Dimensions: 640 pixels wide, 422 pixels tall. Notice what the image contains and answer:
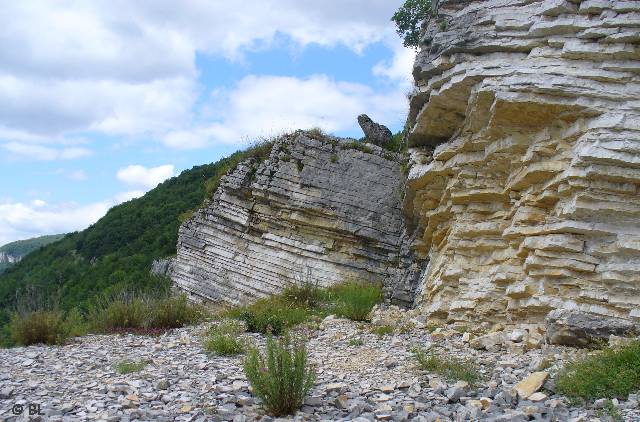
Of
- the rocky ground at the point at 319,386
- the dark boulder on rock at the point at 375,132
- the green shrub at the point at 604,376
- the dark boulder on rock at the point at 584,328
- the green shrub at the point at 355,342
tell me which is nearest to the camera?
the green shrub at the point at 604,376

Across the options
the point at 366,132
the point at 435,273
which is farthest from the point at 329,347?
the point at 366,132

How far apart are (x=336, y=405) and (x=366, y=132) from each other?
43.3 feet

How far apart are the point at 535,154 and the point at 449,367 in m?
4.14

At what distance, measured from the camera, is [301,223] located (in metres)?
16.3

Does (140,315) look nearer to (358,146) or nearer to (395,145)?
(358,146)

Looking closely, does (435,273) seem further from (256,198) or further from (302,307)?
(256,198)

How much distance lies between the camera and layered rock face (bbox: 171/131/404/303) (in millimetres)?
16031

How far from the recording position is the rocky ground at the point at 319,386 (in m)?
5.94

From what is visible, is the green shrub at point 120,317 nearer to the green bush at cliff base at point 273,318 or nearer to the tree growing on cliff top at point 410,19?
the green bush at cliff base at point 273,318

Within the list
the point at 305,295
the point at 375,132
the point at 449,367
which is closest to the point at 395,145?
the point at 375,132

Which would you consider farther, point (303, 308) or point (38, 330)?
point (303, 308)

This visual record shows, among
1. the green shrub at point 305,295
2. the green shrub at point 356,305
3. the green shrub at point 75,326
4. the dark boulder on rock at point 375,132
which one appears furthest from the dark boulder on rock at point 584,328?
the dark boulder on rock at point 375,132

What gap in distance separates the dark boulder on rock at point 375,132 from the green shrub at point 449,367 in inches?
439

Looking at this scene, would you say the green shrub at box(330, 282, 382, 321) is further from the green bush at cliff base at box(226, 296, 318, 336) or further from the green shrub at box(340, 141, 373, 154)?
the green shrub at box(340, 141, 373, 154)
